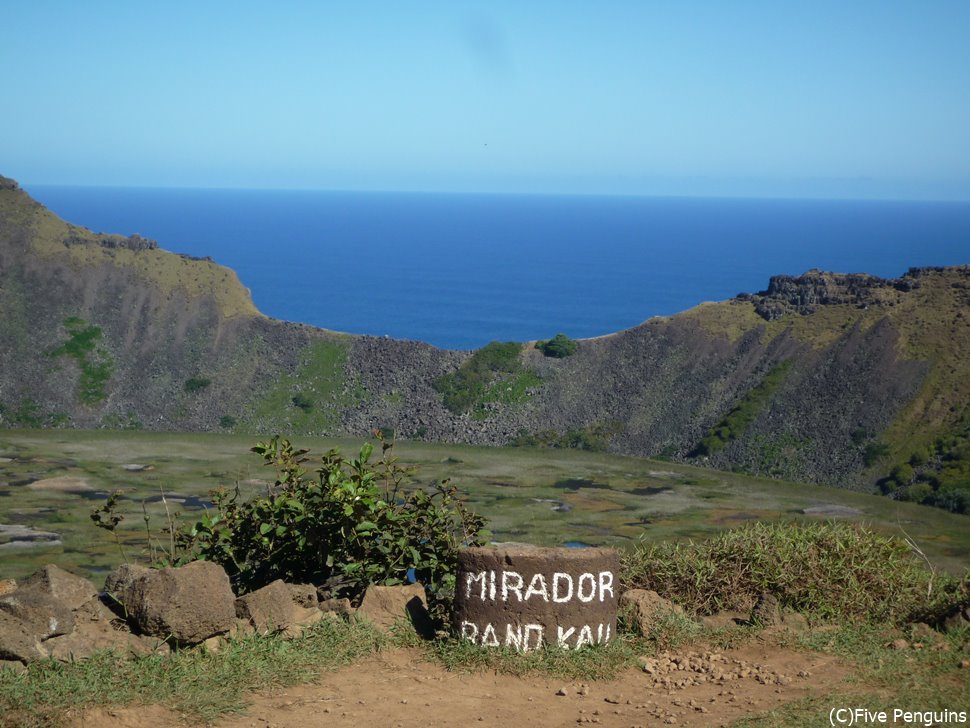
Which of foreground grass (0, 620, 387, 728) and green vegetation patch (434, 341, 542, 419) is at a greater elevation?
foreground grass (0, 620, 387, 728)

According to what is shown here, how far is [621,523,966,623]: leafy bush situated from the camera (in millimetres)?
9688

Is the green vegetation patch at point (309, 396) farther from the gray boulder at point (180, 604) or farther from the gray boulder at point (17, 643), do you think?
the gray boulder at point (17, 643)

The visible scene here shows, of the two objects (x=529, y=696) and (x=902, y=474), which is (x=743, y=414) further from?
(x=529, y=696)

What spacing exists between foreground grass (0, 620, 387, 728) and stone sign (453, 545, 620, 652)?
960 millimetres

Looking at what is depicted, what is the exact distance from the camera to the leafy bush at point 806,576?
381 inches

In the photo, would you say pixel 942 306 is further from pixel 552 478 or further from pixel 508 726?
pixel 508 726

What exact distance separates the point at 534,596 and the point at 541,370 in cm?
3602

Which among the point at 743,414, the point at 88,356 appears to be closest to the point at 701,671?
the point at 743,414

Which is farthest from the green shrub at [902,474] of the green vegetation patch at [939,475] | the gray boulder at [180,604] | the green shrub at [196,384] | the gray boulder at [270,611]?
the gray boulder at [180,604]

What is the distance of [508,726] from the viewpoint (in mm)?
7504

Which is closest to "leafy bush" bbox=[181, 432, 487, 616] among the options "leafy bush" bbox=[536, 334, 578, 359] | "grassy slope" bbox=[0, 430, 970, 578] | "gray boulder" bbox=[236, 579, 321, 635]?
"gray boulder" bbox=[236, 579, 321, 635]

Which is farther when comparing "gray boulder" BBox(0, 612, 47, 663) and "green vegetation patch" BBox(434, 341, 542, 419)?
"green vegetation patch" BBox(434, 341, 542, 419)

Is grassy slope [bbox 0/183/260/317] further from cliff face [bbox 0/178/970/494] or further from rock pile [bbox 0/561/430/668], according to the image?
rock pile [bbox 0/561/430/668]

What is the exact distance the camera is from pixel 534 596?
873 centimetres
